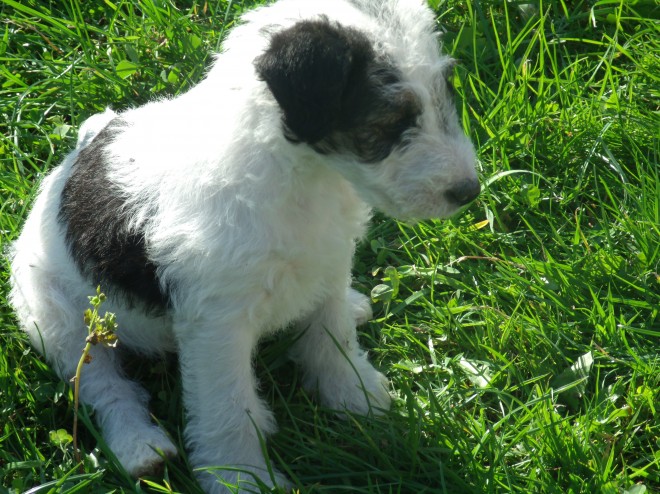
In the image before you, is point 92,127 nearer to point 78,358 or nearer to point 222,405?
point 78,358

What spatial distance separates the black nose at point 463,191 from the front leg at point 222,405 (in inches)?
42.1

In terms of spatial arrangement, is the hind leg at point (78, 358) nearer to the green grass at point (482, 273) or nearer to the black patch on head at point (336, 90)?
the green grass at point (482, 273)

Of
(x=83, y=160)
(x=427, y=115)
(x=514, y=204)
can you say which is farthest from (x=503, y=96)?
(x=83, y=160)

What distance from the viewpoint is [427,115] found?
3482 millimetres

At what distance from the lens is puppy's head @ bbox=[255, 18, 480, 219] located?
338 cm

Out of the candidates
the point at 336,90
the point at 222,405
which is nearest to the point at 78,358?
the point at 222,405

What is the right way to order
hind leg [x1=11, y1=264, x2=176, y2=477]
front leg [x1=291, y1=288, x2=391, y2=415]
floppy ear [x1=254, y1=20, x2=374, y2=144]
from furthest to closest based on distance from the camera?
front leg [x1=291, y1=288, x2=391, y2=415]
hind leg [x1=11, y1=264, x2=176, y2=477]
floppy ear [x1=254, y1=20, x2=374, y2=144]

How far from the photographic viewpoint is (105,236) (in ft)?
13.6

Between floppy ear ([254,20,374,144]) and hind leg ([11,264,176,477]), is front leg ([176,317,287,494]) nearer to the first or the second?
hind leg ([11,264,176,477])

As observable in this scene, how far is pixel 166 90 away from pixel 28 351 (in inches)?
84.1

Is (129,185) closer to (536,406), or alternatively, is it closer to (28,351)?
(28,351)

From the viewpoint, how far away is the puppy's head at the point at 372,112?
3.38 metres

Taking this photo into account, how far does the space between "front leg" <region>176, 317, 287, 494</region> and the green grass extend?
171mm

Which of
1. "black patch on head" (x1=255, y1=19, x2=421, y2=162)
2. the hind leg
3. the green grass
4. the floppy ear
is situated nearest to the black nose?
"black patch on head" (x1=255, y1=19, x2=421, y2=162)
